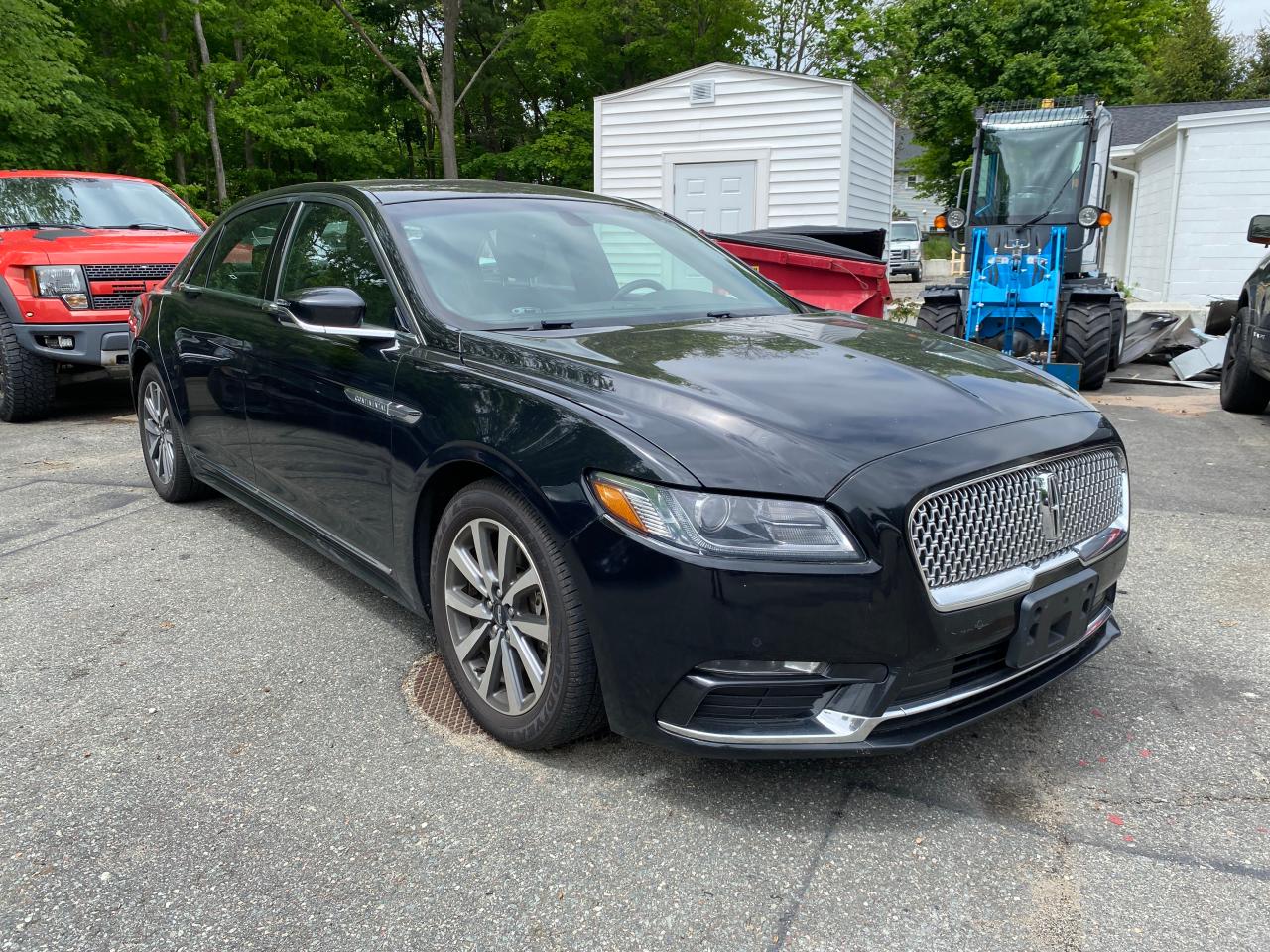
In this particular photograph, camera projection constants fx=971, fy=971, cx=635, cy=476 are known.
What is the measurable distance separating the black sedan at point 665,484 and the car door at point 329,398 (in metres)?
0.01

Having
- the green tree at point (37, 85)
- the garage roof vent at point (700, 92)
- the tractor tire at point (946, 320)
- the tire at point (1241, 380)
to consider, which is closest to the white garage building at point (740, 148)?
the garage roof vent at point (700, 92)

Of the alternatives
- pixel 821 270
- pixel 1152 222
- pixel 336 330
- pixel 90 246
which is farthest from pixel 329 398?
pixel 1152 222

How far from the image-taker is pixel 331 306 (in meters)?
3.04

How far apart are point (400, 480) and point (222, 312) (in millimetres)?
1780

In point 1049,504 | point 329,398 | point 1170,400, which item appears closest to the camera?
point 1049,504

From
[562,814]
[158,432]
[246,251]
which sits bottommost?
[562,814]

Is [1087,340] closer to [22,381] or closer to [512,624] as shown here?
[512,624]

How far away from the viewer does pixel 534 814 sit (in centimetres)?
246

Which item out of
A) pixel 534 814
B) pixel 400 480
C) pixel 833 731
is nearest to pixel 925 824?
pixel 833 731

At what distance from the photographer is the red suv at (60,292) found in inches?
291

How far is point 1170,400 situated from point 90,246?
30.7 feet

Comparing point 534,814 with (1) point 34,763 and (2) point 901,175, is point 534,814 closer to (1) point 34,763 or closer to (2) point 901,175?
(1) point 34,763

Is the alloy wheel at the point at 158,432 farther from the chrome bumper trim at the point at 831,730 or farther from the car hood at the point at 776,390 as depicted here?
the chrome bumper trim at the point at 831,730

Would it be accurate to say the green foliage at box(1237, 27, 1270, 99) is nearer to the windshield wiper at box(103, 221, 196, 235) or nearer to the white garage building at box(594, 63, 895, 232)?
the white garage building at box(594, 63, 895, 232)
